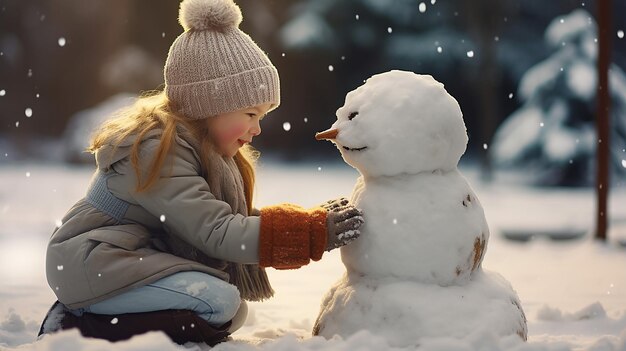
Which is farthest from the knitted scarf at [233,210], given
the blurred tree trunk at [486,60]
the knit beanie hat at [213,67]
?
the blurred tree trunk at [486,60]

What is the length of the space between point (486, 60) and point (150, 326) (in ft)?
24.7

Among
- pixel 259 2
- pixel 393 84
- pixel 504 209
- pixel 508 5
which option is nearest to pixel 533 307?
pixel 393 84

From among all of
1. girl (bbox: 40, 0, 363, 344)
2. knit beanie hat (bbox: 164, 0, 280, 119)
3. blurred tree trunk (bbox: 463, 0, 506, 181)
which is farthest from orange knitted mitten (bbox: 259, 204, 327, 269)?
blurred tree trunk (bbox: 463, 0, 506, 181)

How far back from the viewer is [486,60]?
8820mm

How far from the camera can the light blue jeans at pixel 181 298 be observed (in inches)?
74.5

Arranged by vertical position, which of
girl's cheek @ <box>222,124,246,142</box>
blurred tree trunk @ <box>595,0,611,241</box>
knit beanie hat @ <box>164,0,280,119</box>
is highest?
Answer: knit beanie hat @ <box>164,0,280,119</box>

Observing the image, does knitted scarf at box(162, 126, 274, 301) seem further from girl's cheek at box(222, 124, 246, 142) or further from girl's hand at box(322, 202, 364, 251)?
girl's hand at box(322, 202, 364, 251)

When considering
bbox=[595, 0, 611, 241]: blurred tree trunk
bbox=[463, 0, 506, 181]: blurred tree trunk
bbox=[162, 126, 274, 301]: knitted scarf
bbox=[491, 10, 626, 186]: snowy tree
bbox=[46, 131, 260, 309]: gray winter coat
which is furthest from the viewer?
bbox=[463, 0, 506, 181]: blurred tree trunk

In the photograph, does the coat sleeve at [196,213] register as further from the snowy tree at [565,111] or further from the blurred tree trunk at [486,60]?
the blurred tree trunk at [486,60]

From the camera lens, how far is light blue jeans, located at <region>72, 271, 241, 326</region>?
1893 mm

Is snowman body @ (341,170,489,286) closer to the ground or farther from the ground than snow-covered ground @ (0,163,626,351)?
farther from the ground

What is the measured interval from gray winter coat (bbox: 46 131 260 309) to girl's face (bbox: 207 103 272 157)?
121mm

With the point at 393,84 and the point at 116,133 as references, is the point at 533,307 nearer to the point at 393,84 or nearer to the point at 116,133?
the point at 393,84

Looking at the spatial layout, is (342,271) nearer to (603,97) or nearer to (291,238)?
(603,97)
